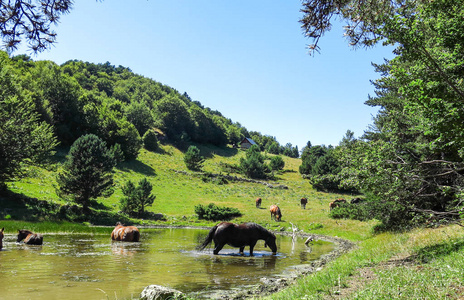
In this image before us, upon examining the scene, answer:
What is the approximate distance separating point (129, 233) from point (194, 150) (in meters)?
64.0

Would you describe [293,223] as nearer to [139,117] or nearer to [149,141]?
[149,141]

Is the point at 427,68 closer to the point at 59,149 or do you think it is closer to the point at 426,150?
the point at 426,150

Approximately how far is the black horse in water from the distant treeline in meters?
51.1

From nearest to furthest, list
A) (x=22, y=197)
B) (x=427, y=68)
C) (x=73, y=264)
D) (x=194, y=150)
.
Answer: (x=427, y=68), (x=73, y=264), (x=22, y=197), (x=194, y=150)

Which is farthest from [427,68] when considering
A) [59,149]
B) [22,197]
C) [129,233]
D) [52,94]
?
[52,94]

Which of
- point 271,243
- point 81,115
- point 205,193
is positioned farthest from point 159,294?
point 81,115

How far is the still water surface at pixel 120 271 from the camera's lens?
8.00 metres

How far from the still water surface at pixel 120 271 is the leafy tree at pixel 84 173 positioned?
20334mm

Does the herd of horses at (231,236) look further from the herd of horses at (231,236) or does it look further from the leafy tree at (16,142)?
the leafy tree at (16,142)

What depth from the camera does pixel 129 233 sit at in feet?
67.1

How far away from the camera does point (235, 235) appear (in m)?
16.3

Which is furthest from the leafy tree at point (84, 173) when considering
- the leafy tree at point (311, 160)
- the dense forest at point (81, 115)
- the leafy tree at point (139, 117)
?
the leafy tree at point (311, 160)

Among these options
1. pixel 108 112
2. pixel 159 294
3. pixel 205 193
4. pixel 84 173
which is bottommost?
pixel 159 294

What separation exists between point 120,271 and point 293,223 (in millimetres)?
26432
